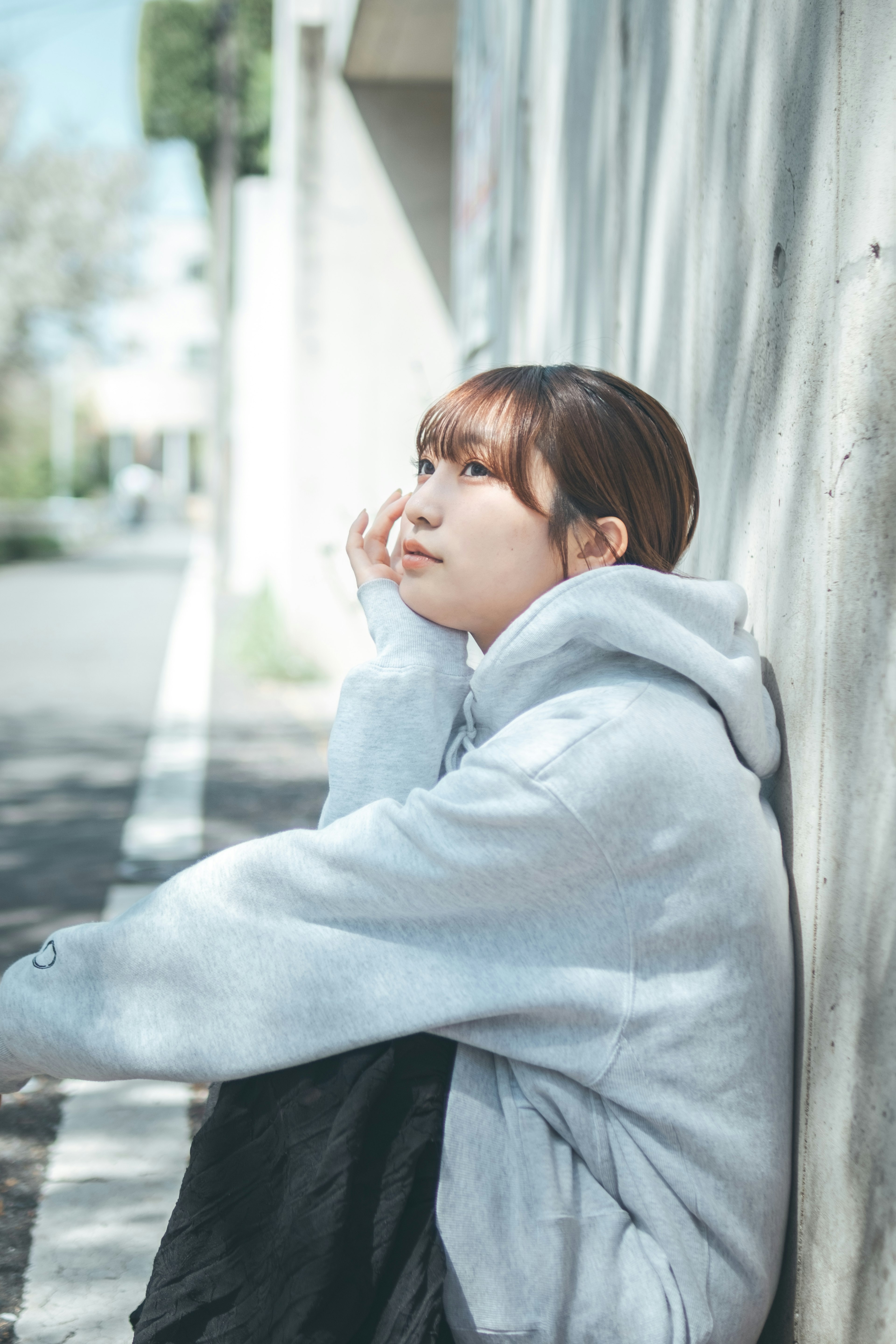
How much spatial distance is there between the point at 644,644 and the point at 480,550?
0.30 m

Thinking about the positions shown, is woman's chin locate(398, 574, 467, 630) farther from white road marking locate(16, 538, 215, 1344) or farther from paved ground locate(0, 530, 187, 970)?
paved ground locate(0, 530, 187, 970)

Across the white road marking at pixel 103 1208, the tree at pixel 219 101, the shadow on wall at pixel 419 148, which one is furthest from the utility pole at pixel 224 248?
the white road marking at pixel 103 1208

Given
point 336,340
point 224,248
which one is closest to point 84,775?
point 336,340

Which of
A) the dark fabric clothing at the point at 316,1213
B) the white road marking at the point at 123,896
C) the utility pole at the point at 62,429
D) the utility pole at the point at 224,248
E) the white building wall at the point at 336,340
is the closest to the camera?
the dark fabric clothing at the point at 316,1213

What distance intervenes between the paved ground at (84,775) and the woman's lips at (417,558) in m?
1.23

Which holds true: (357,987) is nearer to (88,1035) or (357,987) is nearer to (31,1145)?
(88,1035)

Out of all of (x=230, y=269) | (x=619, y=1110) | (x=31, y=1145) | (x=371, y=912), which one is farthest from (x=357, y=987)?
(x=230, y=269)

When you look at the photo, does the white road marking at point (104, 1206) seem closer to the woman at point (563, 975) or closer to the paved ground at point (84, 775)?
the paved ground at point (84, 775)

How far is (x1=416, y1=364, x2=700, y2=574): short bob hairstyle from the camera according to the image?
1.55m

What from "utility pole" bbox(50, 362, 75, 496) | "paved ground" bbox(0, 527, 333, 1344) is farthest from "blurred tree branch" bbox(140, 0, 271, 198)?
"utility pole" bbox(50, 362, 75, 496)

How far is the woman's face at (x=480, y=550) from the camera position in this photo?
62.6 inches

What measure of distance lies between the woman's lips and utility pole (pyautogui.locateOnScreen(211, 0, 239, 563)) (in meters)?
16.0

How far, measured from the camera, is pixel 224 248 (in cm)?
1862

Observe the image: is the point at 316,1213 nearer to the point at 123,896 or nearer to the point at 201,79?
the point at 123,896
